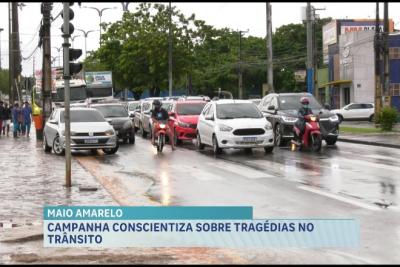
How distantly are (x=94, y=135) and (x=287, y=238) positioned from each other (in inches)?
609

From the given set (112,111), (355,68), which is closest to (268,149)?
(112,111)

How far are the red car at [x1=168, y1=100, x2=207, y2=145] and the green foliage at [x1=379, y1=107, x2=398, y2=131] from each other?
28.4 ft

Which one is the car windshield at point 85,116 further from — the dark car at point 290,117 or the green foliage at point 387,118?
the green foliage at point 387,118

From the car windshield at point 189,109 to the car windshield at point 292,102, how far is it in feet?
12.0

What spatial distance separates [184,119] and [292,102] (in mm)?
4095

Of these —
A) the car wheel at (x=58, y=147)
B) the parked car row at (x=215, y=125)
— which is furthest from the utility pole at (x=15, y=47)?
the car wheel at (x=58, y=147)

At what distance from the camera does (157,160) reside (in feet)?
64.0

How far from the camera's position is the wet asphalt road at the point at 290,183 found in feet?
30.5

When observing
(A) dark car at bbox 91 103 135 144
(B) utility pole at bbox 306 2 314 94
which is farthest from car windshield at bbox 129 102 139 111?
(A) dark car at bbox 91 103 135 144

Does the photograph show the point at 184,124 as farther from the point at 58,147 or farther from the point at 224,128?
the point at 58,147

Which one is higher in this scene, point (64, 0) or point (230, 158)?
point (64, 0)

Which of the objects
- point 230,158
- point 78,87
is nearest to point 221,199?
point 230,158

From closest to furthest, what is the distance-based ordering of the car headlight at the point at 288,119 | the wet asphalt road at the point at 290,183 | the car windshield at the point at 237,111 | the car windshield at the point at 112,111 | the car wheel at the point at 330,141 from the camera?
the wet asphalt road at the point at 290,183 < the car windshield at the point at 237,111 < the car headlight at the point at 288,119 < the car wheel at the point at 330,141 < the car windshield at the point at 112,111

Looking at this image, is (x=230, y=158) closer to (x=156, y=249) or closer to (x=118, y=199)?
(x=118, y=199)
